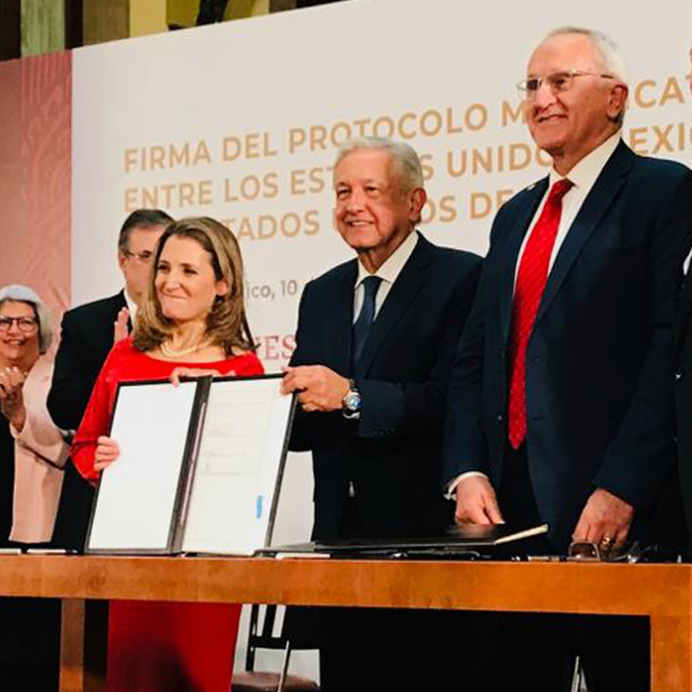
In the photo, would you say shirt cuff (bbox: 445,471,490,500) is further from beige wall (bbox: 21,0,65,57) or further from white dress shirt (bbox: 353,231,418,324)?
beige wall (bbox: 21,0,65,57)

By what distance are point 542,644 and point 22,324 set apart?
3.16 m

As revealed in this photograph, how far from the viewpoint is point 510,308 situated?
10.8 feet

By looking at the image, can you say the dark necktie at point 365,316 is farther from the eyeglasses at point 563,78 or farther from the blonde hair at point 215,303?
the eyeglasses at point 563,78

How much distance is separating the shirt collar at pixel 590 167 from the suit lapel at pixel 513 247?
0.31 feet

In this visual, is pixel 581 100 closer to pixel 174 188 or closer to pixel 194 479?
pixel 194 479

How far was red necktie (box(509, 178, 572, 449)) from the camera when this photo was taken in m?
3.27

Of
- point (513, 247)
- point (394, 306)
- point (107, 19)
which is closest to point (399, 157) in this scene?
point (394, 306)

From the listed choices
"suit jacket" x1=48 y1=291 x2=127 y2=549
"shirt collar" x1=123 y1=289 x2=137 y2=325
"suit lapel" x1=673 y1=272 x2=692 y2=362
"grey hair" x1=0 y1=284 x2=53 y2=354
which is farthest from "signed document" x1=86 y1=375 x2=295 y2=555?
"grey hair" x1=0 y1=284 x2=53 y2=354

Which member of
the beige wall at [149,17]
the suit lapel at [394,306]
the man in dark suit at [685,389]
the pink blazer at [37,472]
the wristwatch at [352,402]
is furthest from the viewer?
the beige wall at [149,17]

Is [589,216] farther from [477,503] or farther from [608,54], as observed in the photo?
[477,503]

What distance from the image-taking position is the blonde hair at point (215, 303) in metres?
3.75

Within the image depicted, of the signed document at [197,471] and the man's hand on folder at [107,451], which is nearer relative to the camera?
the signed document at [197,471]

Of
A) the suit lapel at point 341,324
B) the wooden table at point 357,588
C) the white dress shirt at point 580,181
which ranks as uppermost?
the white dress shirt at point 580,181

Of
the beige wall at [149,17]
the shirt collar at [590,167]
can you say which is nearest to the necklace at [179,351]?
the shirt collar at [590,167]
